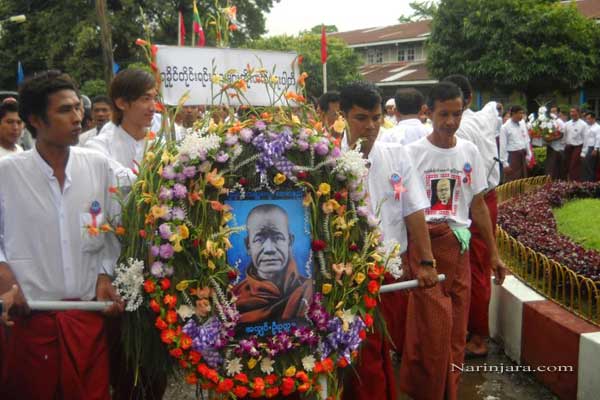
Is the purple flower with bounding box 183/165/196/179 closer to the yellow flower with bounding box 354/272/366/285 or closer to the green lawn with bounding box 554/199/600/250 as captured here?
the yellow flower with bounding box 354/272/366/285

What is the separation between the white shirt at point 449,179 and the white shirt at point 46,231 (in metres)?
2.23

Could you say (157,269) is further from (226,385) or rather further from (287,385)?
(287,385)

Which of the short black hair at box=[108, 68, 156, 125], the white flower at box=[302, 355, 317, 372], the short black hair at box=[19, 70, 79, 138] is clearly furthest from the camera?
the short black hair at box=[108, 68, 156, 125]

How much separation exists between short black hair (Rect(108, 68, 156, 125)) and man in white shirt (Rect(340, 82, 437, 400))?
117 cm

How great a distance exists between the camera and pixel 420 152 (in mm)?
4547

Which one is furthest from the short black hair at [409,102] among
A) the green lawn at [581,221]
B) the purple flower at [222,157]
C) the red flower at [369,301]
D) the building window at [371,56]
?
the building window at [371,56]

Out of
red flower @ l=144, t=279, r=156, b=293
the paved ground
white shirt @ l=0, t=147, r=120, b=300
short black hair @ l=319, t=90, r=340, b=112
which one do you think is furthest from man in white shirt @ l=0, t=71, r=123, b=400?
short black hair @ l=319, t=90, r=340, b=112

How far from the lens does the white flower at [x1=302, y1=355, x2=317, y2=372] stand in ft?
9.15

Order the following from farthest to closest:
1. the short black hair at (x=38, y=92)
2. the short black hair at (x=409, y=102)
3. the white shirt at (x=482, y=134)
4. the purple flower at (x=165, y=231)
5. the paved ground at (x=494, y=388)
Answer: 1. the short black hair at (x=409, y=102)
2. the white shirt at (x=482, y=134)
3. the paved ground at (x=494, y=388)
4. the short black hair at (x=38, y=92)
5. the purple flower at (x=165, y=231)

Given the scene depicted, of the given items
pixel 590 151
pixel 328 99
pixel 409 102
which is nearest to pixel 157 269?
pixel 409 102

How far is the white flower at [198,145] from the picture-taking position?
274 centimetres

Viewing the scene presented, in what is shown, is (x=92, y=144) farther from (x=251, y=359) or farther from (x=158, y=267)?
(x=251, y=359)

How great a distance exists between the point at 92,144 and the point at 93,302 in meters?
1.48

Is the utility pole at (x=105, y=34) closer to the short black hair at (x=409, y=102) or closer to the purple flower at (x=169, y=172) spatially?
the short black hair at (x=409, y=102)
